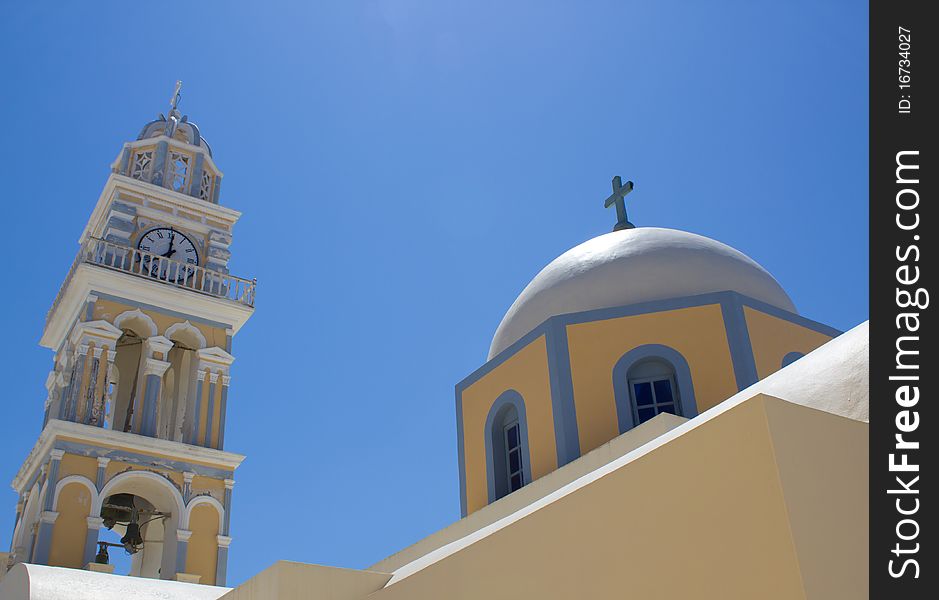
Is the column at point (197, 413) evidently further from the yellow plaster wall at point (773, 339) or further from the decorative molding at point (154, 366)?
the yellow plaster wall at point (773, 339)

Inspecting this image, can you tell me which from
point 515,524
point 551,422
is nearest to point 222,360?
point 551,422

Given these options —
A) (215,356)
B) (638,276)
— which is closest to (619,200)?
(638,276)

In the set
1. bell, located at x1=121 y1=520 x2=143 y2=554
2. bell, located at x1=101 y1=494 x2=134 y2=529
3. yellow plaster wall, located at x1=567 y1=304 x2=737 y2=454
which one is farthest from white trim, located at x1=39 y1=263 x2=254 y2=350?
yellow plaster wall, located at x1=567 y1=304 x2=737 y2=454

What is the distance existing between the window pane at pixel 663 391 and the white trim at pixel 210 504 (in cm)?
678

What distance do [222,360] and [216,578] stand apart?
127 inches

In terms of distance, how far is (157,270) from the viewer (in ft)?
45.1

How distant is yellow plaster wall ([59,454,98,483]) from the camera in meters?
11.6

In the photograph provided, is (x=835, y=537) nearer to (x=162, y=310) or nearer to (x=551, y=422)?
(x=551, y=422)

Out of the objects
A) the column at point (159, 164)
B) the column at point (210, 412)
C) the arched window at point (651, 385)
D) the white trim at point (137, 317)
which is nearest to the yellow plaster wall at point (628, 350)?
the arched window at point (651, 385)

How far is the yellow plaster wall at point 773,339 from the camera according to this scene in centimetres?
827

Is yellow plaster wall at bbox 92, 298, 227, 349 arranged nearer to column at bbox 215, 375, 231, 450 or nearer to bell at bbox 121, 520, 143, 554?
column at bbox 215, 375, 231, 450

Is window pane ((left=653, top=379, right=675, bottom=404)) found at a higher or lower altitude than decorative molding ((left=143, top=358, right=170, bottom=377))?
lower

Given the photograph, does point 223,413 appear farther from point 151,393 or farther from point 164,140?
point 164,140

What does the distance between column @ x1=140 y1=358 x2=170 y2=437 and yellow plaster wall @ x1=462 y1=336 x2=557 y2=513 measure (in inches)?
205
